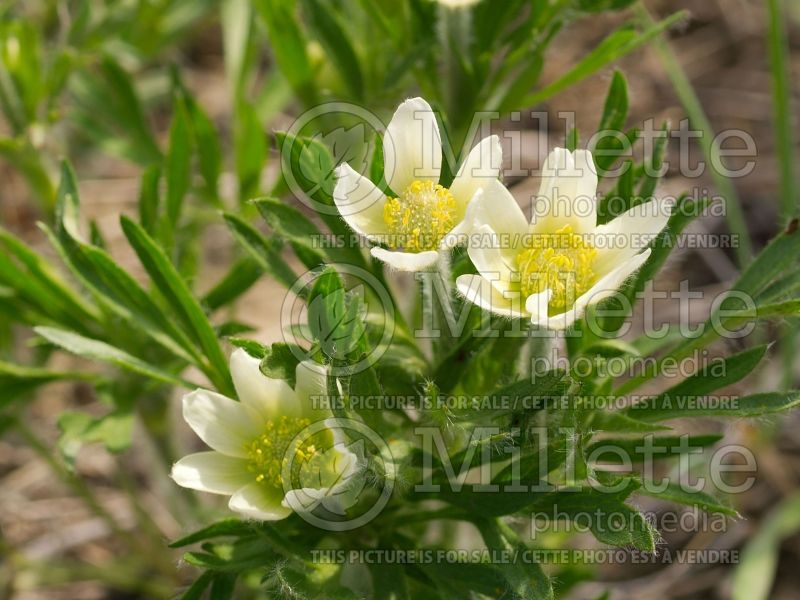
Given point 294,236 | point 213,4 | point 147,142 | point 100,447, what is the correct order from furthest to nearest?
point 100,447, point 213,4, point 147,142, point 294,236

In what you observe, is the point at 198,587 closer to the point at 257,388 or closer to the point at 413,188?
the point at 257,388

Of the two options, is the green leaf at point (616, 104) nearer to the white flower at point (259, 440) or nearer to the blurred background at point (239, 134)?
the blurred background at point (239, 134)

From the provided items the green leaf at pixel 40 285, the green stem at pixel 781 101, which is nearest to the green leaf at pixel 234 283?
the green leaf at pixel 40 285

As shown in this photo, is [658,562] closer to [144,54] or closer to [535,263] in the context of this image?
[535,263]

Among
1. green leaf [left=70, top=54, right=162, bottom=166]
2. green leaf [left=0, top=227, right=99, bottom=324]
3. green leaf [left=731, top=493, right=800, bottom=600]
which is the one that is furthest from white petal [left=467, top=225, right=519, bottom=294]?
green leaf [left=731, top=493, right=800, bottom=600]

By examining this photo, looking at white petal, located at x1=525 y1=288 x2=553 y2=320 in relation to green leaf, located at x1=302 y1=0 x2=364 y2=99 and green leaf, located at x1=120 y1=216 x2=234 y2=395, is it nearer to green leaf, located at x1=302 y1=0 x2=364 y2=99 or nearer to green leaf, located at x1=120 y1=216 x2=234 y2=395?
green leaf, located at x1=120 y1=216 x2=234 y2=395

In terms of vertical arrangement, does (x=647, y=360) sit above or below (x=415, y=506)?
above

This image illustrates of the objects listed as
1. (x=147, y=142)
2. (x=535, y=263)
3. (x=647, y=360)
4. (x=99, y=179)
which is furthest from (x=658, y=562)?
(x=99, y=179)
